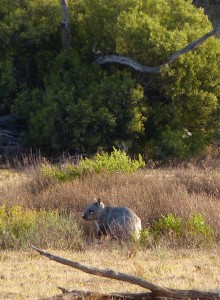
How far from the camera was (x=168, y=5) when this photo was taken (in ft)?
82.5

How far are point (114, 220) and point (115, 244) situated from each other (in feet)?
2.18

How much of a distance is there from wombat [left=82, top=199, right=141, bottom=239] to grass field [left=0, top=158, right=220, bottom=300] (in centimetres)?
27

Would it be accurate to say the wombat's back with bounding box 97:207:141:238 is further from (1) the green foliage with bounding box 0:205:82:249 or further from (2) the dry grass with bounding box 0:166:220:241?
(2) the dry grass with bounding box 0:166:220:241

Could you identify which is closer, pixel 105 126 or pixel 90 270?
pixel 90 270

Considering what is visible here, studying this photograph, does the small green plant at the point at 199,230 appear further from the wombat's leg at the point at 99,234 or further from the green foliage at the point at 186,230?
the wombat's leg at the point at 99,234

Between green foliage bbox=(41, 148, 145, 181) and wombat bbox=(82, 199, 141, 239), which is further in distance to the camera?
green foliage bbox=(41, 148, 145, 181)

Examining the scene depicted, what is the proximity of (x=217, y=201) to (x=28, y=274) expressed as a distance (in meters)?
5.45

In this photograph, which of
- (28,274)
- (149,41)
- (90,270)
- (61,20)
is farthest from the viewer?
(61,20)

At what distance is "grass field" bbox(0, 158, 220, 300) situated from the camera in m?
9.94

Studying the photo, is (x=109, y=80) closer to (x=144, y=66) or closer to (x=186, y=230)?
(x=144, y=66)

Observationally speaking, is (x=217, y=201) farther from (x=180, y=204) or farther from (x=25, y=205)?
(x=25, y=205)

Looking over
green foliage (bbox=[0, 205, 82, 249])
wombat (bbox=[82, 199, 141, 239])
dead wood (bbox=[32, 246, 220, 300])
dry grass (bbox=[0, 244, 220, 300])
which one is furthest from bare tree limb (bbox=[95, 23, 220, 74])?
dead wood (bbox=[32, 246, 220, 300])

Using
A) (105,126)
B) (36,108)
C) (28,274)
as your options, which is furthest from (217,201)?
(36,108)

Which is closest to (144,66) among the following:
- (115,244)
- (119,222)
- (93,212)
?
(93,212)
